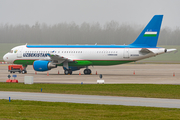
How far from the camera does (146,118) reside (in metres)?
14.8

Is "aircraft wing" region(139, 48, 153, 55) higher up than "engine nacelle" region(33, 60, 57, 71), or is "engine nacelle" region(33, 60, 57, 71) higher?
"aircraft wing" region(139, 48, 153, 55)

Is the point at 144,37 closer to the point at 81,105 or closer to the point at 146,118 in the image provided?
the point at 81,105

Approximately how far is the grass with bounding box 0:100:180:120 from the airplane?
2935 centimetres

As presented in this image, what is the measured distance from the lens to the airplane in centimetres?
4772

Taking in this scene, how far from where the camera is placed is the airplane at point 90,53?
47719 millimetres

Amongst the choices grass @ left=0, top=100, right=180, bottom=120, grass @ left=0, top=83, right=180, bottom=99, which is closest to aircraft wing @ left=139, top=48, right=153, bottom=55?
grass @ left=0, top=83, right=180, bottom=99

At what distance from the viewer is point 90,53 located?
163 ft

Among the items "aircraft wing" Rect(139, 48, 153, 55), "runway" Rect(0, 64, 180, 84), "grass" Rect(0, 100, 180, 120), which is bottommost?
"runway" Rect(0, 64, 180, 84)

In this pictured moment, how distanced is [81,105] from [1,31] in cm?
11348

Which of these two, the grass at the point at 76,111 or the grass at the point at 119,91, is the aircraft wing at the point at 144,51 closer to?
the grass at the point at 119,91

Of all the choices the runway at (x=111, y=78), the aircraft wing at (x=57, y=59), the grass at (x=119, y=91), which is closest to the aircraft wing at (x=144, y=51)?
the runway at (x=111, y=78)

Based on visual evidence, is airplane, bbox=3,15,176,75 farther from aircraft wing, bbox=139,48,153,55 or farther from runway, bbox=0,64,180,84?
runway, bbox=0,64,180,84

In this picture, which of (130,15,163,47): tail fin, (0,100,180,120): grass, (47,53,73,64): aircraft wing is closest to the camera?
(0,100,180,120): grass

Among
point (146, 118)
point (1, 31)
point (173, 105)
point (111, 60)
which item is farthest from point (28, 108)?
point (1, 31)
